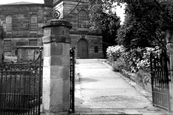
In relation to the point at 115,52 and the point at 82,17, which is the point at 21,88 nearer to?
the point at 115,52

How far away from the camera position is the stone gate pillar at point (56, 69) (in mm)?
5166

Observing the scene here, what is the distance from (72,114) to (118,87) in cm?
448

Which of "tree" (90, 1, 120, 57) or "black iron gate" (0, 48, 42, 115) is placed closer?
"black iron gate" (0, 48, 42, 115)

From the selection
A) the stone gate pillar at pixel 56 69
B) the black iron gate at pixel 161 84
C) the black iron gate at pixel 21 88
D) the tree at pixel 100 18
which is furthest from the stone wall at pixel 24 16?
the black iron gate at pixel 161 84

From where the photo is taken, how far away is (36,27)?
91.6 feet

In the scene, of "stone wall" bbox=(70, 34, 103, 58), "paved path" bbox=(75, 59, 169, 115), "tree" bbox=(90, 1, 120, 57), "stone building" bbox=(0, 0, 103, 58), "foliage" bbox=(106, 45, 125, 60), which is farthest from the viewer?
"stone building" bbox=(0, 0, 103, 58)

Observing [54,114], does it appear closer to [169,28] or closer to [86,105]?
[86,105]

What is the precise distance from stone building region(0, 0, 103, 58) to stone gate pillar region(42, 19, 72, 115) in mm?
19931

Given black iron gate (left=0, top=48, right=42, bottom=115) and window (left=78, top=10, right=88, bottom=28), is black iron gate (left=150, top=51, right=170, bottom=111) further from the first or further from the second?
window (left=78, top=10, right=88, bottom=28)

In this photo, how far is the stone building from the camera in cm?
2577

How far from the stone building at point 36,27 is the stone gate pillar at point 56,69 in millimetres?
19931

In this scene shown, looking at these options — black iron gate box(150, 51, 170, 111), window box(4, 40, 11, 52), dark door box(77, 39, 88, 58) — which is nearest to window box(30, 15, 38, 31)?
window box(4, 40, 11, 52)

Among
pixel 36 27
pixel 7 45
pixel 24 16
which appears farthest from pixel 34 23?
pixel 7 45

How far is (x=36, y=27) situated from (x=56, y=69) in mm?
24388
